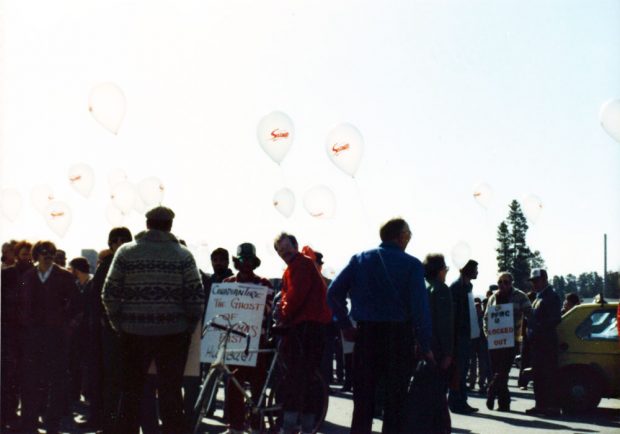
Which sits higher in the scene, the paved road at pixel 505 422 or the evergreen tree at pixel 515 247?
the evergreen tree at pixel 515 247

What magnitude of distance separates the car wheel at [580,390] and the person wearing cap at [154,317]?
783 centimetres

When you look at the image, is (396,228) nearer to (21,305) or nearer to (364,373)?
(364,373)

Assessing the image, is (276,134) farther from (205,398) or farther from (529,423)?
(205,398)

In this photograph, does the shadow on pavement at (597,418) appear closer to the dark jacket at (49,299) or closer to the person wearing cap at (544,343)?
the person wearing cap at (544,343)

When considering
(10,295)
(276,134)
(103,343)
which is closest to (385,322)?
(103,343)

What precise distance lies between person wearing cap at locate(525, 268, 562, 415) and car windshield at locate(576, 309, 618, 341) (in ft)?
1.85

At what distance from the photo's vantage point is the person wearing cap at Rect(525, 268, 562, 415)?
13.6 m

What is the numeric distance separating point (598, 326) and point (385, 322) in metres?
7.23

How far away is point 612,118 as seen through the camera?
12.5 meters

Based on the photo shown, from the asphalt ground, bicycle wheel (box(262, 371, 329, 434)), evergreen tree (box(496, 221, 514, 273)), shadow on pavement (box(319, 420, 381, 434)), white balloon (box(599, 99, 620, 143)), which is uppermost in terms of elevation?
evergreen tree (box(496, 221, 514, 273))

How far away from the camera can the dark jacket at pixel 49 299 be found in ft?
32.0

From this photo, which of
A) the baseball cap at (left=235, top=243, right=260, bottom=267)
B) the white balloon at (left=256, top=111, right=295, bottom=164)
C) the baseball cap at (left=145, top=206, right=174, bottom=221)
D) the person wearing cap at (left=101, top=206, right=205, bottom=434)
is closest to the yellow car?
the white balloon at (left=256, top=111, right=295, bottom=164)

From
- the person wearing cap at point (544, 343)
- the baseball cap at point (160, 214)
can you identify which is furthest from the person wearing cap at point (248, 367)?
the person wearing cap at point (544, 343)

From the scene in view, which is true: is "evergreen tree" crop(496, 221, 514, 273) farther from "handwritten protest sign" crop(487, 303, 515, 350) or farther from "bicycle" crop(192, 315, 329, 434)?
"bicycle" crop(192, 315, 329, 434)
